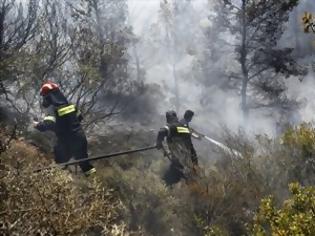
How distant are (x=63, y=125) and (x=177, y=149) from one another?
209 cm

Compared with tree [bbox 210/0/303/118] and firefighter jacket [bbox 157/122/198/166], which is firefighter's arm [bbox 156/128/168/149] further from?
tree [bbox 210/0/303/118]

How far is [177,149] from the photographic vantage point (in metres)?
8.95

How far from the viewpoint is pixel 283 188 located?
7930mm

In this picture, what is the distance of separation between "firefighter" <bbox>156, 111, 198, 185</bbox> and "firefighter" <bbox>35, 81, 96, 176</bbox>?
4.86 feet

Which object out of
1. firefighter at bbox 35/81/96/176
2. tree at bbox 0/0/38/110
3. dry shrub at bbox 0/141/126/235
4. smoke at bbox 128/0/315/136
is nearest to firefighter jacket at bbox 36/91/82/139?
firefighter at bbox 35/81/96/176

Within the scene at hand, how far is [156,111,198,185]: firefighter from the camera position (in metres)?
8.96

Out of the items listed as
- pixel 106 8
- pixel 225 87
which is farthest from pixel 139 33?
pixel 225 87

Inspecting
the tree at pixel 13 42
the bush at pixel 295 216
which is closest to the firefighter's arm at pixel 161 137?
the tree at pixel 13 42

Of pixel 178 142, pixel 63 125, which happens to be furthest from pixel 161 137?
pixel 63 125

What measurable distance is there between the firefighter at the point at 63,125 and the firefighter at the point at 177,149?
148cm

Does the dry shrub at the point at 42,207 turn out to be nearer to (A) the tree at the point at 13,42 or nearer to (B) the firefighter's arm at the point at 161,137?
(B) the firefighter's arm at the point at 161,137

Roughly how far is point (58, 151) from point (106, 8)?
75.6 feet

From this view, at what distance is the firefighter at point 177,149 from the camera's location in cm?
896

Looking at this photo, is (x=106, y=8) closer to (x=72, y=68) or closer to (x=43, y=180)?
(x=72, y=68)
